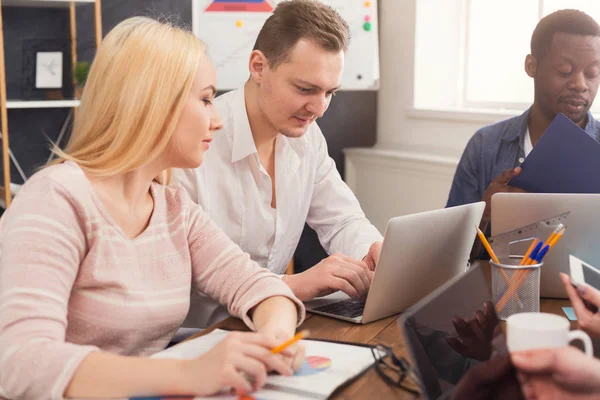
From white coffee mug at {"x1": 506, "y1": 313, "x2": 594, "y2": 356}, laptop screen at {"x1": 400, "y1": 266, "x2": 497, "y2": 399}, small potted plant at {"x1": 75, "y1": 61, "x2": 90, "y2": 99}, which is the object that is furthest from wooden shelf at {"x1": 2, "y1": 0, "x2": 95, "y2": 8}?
white coffee mug at {"x1": 506, "y1": 313, "x2": 594, "y2": 356}

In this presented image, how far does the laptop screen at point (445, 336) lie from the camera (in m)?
0.84

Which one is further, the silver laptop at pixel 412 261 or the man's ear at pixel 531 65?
the man's ear at pixel 531 65

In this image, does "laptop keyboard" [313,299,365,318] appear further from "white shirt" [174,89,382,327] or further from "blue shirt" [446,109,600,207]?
"blue shirt" [446,109,600,207]

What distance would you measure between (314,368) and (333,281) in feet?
1.18

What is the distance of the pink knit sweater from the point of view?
92cm

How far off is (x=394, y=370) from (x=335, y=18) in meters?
1.09

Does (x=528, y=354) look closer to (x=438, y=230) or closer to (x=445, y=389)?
(x=445, y=389)

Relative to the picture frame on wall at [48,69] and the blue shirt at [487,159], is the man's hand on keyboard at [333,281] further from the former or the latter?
the picture frame on wall at [48,69]

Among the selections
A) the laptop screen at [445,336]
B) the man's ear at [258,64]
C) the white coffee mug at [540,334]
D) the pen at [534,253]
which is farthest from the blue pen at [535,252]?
the man's ear at [258,64]

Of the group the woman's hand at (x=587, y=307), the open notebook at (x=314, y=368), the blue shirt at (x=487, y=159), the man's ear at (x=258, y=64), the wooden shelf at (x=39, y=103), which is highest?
the man's ear at (x=258, y=64)

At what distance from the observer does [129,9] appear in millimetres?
2930

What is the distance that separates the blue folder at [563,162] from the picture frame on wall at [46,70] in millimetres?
1935

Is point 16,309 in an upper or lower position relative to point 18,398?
upper

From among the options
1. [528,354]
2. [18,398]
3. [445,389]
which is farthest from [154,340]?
[528,354]
